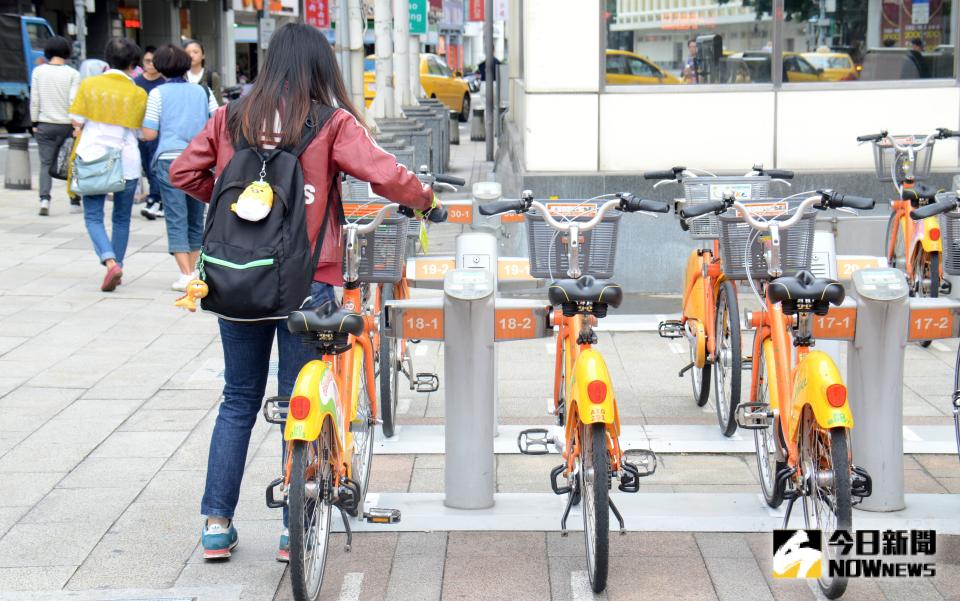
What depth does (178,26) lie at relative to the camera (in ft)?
150

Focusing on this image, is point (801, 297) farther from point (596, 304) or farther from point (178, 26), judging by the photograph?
point (178, 26)

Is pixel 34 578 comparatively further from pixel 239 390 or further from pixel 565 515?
pixel 565 515

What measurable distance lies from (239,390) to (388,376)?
63.0 inches

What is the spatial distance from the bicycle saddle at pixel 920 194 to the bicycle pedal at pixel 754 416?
3.01m

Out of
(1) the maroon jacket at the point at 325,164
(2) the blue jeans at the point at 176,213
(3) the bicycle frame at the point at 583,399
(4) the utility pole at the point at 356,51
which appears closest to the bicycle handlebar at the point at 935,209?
(3) the bicycle frame at the point at 583,399

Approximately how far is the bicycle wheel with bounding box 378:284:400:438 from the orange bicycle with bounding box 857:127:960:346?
10.7 feet

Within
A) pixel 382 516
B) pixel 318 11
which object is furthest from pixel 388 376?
pixel 318 11

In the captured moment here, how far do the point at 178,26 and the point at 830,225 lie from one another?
4150 cm

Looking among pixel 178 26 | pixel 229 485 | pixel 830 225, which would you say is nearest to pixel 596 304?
pixel 229 485

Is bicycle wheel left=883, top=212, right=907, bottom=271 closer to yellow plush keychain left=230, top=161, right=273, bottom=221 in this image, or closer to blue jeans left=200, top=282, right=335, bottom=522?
blue jeans left=200, top=282, right=335, bottom=522

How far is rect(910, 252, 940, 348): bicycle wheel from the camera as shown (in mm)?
7785

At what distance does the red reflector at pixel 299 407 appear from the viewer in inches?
156

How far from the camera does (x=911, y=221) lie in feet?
26.2

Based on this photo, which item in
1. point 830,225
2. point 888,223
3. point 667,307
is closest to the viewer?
point 830,225
